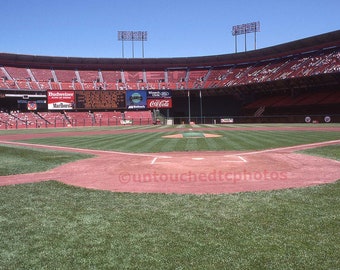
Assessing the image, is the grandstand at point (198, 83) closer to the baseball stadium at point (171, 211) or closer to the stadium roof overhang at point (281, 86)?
the stadium roof overhang at point (281, 86)

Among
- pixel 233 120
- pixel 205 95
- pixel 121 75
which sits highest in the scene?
pixel 121 75

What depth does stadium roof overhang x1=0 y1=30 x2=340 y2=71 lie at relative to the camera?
54375mm

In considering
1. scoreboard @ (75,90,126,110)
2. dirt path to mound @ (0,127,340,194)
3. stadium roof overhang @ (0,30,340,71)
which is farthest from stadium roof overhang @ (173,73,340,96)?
dirt path to mound @ (0,127,340,194)

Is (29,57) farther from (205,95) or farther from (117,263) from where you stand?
(117,263)

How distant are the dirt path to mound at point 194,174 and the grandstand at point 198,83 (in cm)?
3355

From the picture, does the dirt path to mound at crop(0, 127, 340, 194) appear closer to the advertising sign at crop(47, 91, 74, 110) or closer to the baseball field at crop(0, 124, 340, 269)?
the baseball field at crop(0, 124, 340, 269)

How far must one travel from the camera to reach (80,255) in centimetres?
403

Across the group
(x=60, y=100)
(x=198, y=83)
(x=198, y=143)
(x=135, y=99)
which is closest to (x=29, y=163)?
(x=198, y=143)

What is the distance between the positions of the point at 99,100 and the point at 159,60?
1633cm

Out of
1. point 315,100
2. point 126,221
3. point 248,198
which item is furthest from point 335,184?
point 315,100

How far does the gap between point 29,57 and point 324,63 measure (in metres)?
49.4

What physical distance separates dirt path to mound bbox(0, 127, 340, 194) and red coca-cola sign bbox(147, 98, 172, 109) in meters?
47.2

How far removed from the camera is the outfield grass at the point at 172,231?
3.86 metres

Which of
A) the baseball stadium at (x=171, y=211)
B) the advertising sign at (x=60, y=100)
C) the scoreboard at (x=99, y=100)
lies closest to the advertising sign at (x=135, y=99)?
the scoreboard at (x=99, y=100)
